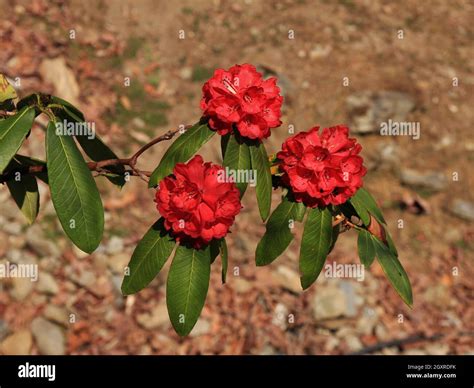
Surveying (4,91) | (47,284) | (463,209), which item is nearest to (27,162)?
(4,91)

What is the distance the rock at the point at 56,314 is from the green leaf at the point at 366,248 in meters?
2.89

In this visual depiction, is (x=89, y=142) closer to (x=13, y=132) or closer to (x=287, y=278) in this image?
(x=13, y=132)

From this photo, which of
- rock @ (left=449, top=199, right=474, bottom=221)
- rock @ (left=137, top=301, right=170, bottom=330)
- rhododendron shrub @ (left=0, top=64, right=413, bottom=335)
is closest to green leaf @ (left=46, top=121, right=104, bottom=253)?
rhododendron shrub @ (left=0, top=64, right=413, bottom=335)

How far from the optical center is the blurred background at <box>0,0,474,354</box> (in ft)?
13.8

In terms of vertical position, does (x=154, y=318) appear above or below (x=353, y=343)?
above

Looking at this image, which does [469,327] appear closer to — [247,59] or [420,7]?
[247,59]

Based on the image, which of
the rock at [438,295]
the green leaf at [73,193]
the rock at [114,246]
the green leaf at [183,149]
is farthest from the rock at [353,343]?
the green leaf at [73,193]

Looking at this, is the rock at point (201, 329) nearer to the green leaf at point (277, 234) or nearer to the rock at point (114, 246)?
the rock at point (114, 246)

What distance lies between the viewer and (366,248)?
1.81 metres

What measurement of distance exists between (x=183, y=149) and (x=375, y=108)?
4.58 metres

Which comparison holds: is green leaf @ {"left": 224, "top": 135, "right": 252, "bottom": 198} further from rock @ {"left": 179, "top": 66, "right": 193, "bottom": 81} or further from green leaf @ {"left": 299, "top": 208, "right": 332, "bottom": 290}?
rock @ {"left": 179, "top": 66, "right": 193, "bottom": 81}

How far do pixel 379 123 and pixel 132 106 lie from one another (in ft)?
8.60

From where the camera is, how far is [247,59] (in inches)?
251
